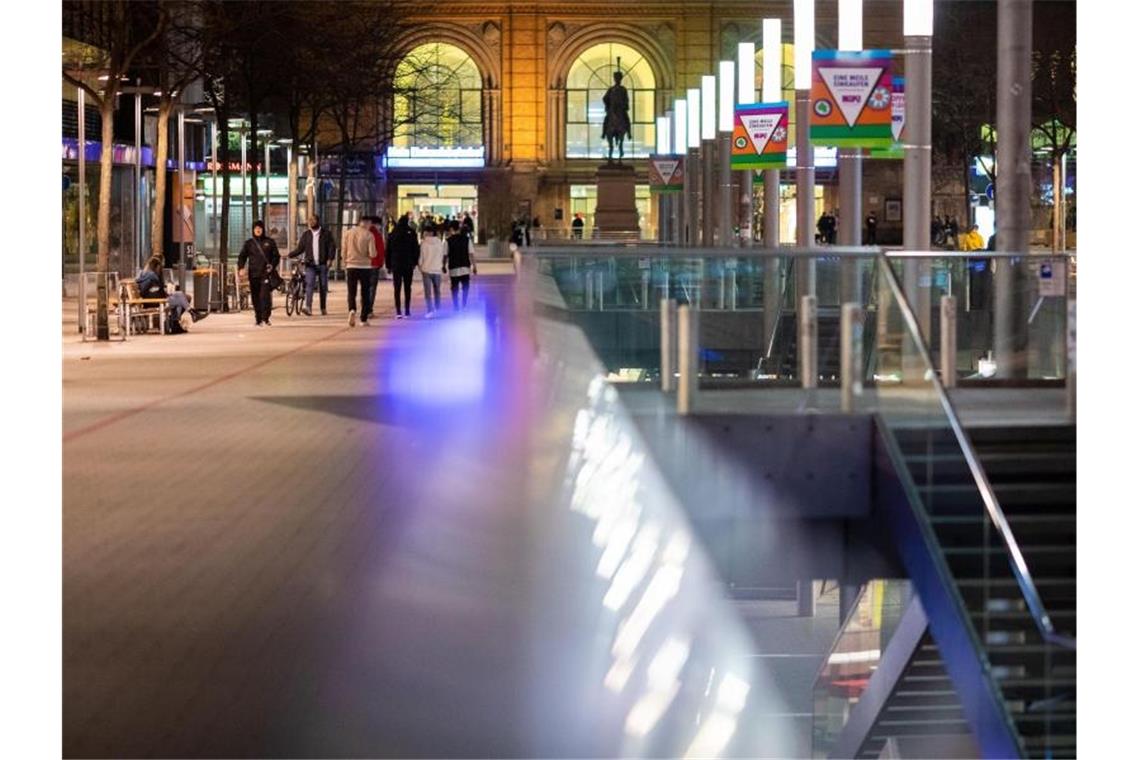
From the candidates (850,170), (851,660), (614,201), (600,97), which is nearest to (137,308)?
(851,660)

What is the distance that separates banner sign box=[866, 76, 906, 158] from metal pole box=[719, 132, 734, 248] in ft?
72.8

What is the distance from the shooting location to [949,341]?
1981cm

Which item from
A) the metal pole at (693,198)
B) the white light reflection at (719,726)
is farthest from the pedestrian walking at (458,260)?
the white light reflection at (719,726)

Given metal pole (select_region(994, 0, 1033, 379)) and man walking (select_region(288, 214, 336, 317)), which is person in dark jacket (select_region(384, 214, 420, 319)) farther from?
metal pole (select_region(994, 0, 1033, 379))

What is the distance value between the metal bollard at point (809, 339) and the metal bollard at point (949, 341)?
1194mm

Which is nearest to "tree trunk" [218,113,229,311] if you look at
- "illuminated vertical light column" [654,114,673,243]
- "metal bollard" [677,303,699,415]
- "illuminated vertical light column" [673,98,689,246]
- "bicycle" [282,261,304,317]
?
"bicycle" [282,261,304,317]

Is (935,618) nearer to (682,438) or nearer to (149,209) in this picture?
(682,438)

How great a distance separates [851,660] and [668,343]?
18046 mm

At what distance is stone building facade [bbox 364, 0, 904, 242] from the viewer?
11062 centimetres

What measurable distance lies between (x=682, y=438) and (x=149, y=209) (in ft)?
158

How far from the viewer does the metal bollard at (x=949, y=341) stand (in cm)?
1967
